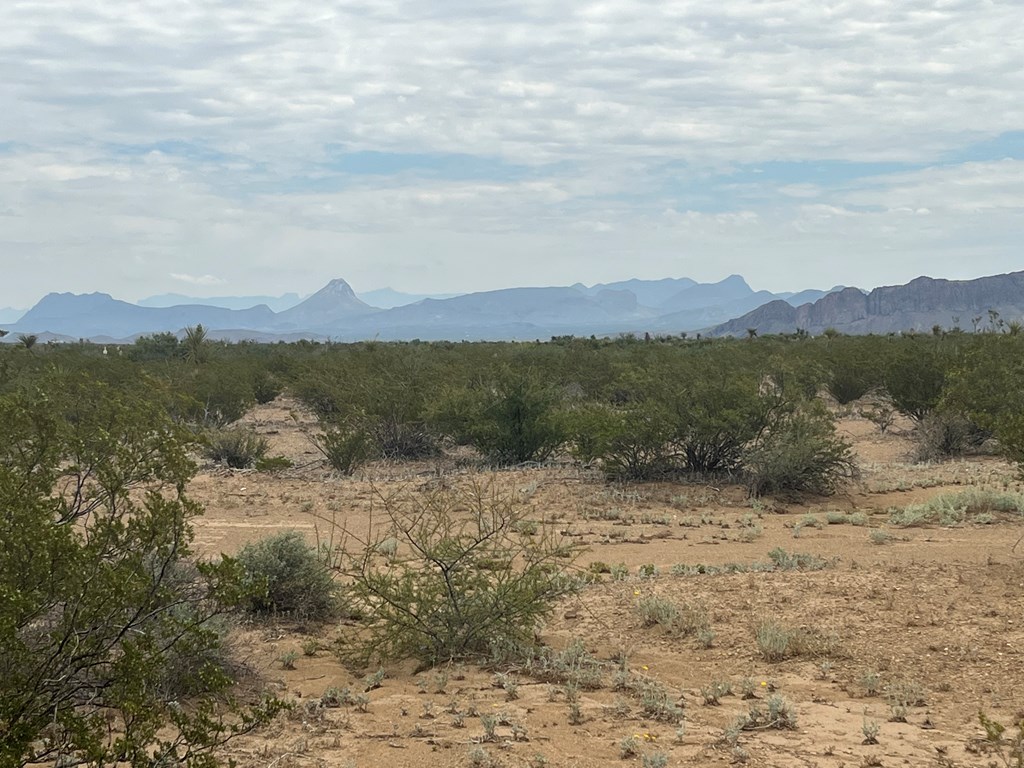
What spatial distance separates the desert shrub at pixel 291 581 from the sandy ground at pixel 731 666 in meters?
0.33

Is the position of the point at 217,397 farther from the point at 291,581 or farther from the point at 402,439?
the point at 291,581

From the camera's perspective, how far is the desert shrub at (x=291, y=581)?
9289mm

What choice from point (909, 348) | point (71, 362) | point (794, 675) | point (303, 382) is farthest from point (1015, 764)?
point (71, 362)

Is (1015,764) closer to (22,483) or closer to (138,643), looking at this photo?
(138,643)

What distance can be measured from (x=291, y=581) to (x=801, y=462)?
997 cm

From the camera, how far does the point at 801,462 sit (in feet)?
54.2

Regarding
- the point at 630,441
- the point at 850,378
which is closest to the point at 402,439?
the point at 630,441

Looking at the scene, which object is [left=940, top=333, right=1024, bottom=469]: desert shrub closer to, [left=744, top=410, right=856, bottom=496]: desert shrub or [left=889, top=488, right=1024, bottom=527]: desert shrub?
[left=889, top=488, right=1024, bottom=527]: desert shrub

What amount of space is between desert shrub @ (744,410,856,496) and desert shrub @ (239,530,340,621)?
918 cm

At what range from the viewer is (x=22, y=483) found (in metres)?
5.17

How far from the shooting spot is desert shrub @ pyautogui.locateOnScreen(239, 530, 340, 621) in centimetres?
929

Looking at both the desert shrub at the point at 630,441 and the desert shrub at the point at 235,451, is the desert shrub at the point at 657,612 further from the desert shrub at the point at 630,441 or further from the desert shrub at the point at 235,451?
the desert shrub at the point at 235,451

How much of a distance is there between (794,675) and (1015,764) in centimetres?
205

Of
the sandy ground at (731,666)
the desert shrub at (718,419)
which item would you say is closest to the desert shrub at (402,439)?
the desert shrub at (718,419)
